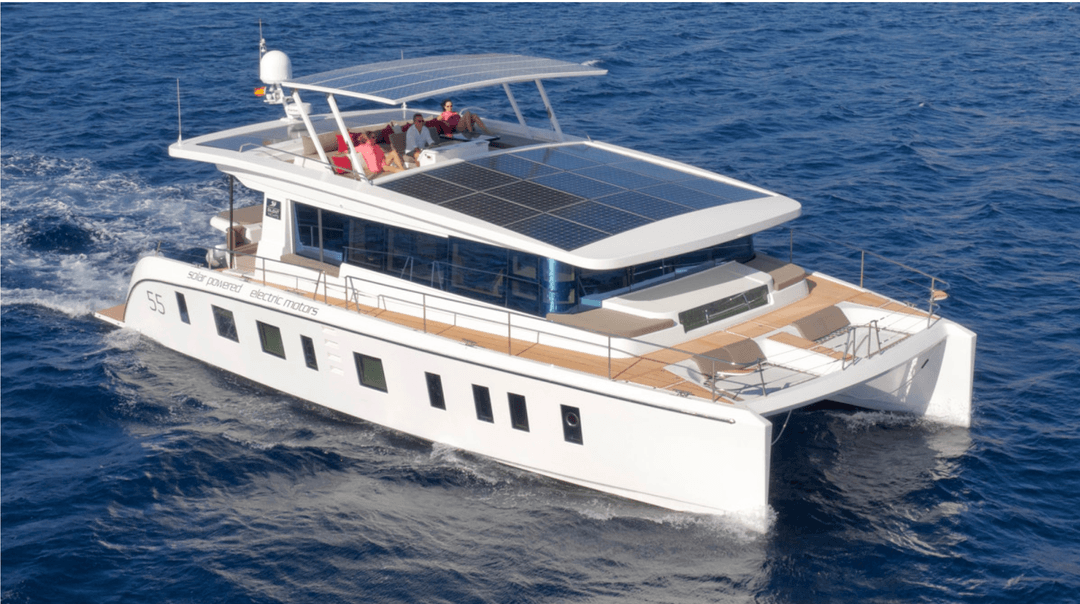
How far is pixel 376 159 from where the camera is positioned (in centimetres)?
1938

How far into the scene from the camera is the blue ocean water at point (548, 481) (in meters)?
15.3

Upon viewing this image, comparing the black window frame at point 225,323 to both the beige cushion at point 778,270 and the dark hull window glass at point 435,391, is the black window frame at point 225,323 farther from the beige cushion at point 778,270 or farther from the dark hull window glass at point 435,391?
the beige cushion at point 778,270

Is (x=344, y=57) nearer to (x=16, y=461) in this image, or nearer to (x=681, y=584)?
(x=16, y=461)

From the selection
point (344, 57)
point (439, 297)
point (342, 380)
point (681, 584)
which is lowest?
point (681, 584)

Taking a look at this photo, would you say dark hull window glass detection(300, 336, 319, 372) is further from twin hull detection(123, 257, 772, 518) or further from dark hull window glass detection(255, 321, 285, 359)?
dark hull window glass detection(255, 321, 285, 359)

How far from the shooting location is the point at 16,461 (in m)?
18.0

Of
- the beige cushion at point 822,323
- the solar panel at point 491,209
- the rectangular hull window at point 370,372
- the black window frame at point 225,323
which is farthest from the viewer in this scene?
the black window frame at point 225,323

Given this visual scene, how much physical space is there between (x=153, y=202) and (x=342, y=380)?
11969 mm

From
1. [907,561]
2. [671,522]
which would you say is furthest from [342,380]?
[907,561]

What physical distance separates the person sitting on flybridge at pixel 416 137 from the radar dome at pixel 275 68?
239cm

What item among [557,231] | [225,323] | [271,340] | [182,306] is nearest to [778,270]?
[557,231]

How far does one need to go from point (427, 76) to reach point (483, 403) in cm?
615

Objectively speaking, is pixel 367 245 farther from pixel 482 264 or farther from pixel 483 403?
pixel 483 403

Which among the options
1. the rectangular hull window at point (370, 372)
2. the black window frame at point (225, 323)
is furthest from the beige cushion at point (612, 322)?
the black window frame at point (225, 323)
